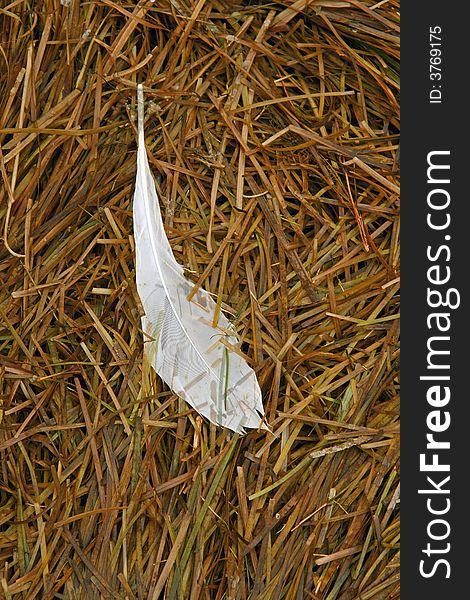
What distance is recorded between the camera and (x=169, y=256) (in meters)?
1.24

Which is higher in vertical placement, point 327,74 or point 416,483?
point 327,74

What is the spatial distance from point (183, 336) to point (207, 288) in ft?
0.32

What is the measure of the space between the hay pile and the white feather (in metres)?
0.03

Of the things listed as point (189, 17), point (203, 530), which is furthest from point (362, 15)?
point (203, 530)

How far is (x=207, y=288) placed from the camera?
4.13 feet

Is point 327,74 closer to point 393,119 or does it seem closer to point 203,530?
point 393,119

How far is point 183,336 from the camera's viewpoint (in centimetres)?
122

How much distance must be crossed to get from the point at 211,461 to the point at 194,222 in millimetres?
418

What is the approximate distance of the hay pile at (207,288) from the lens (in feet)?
3.96

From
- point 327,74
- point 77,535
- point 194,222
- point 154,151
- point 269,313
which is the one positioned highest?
point 327,74

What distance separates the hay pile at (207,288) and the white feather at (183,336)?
28 millimetres

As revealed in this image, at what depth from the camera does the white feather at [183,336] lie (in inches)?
47.5

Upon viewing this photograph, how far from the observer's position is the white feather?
1.21 metres

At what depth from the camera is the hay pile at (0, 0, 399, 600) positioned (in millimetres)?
1207
